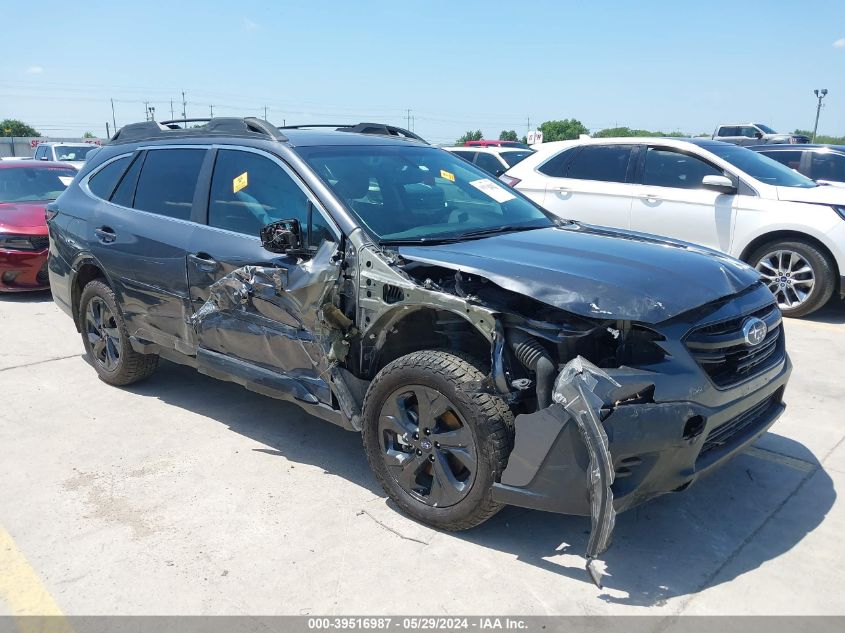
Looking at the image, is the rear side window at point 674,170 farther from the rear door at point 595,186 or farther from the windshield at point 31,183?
the windshield at point 31,183

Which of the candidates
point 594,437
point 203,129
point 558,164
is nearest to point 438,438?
point 594,437

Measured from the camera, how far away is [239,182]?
14.1ft

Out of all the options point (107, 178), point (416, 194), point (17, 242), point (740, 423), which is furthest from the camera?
point (17, 242)

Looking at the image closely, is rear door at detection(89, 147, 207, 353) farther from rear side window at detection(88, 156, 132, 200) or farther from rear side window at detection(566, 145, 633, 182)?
rear side window at detection(566, 145, 633, 182)

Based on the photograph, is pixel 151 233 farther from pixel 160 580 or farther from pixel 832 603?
pixel 832 603

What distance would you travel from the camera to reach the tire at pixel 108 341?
5215mm

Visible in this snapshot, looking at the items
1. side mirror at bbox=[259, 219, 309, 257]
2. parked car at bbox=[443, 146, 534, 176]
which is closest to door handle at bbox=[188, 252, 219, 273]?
side mirror at bbox=[259, 219, 309, 257]

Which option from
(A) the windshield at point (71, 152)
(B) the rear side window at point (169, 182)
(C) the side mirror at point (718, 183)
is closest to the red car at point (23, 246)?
(B) the rear side window at point (169, 182)

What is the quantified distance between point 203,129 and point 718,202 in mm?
5353

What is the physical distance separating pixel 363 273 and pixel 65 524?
1931 millimetres

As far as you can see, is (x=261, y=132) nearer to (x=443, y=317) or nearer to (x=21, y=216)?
(x=443, y=317)

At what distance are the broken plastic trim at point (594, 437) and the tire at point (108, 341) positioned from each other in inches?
137

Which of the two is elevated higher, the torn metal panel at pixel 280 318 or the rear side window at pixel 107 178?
the rear side window at pixel 107 178

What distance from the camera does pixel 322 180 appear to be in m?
3.87
